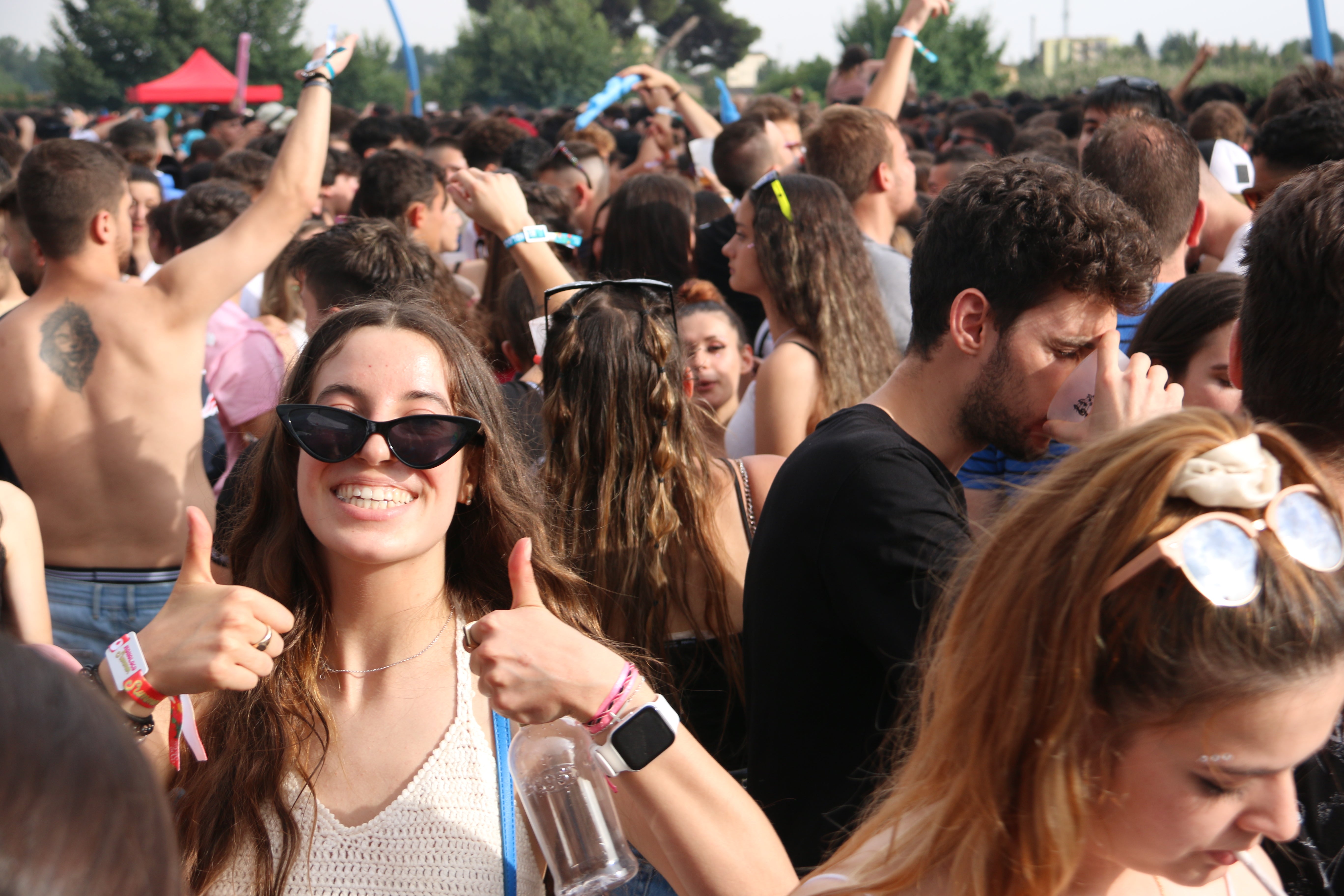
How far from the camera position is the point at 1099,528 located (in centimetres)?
128

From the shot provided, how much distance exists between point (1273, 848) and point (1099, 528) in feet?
2.29

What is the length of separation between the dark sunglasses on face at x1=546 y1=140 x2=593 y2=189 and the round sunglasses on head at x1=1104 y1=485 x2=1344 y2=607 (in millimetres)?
6663

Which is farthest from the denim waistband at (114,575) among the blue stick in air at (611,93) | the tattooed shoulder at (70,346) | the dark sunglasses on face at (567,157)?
the blue stick in air at (611,93)

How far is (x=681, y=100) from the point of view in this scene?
7648mm

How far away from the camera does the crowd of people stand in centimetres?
127

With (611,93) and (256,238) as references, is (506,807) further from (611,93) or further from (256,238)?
(611,93)

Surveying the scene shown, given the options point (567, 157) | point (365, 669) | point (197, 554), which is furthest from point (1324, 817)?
point (567, 157)

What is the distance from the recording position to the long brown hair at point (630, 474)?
272 centimetres

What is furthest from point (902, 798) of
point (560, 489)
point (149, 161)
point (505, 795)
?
point (149, 161)

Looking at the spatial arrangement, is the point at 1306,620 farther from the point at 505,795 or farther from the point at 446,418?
the point at 446,418

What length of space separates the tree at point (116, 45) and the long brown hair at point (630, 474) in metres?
52.5

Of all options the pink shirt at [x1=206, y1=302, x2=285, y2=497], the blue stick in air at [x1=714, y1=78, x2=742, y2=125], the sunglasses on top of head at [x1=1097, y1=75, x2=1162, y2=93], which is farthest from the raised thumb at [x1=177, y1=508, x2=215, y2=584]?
the blue stick in air at [x1=714, y1=78, x2=742, y2=125]

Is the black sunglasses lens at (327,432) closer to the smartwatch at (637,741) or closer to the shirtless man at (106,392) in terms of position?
the smartwatch at (637,741)

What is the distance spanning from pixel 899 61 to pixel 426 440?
4.92 m
